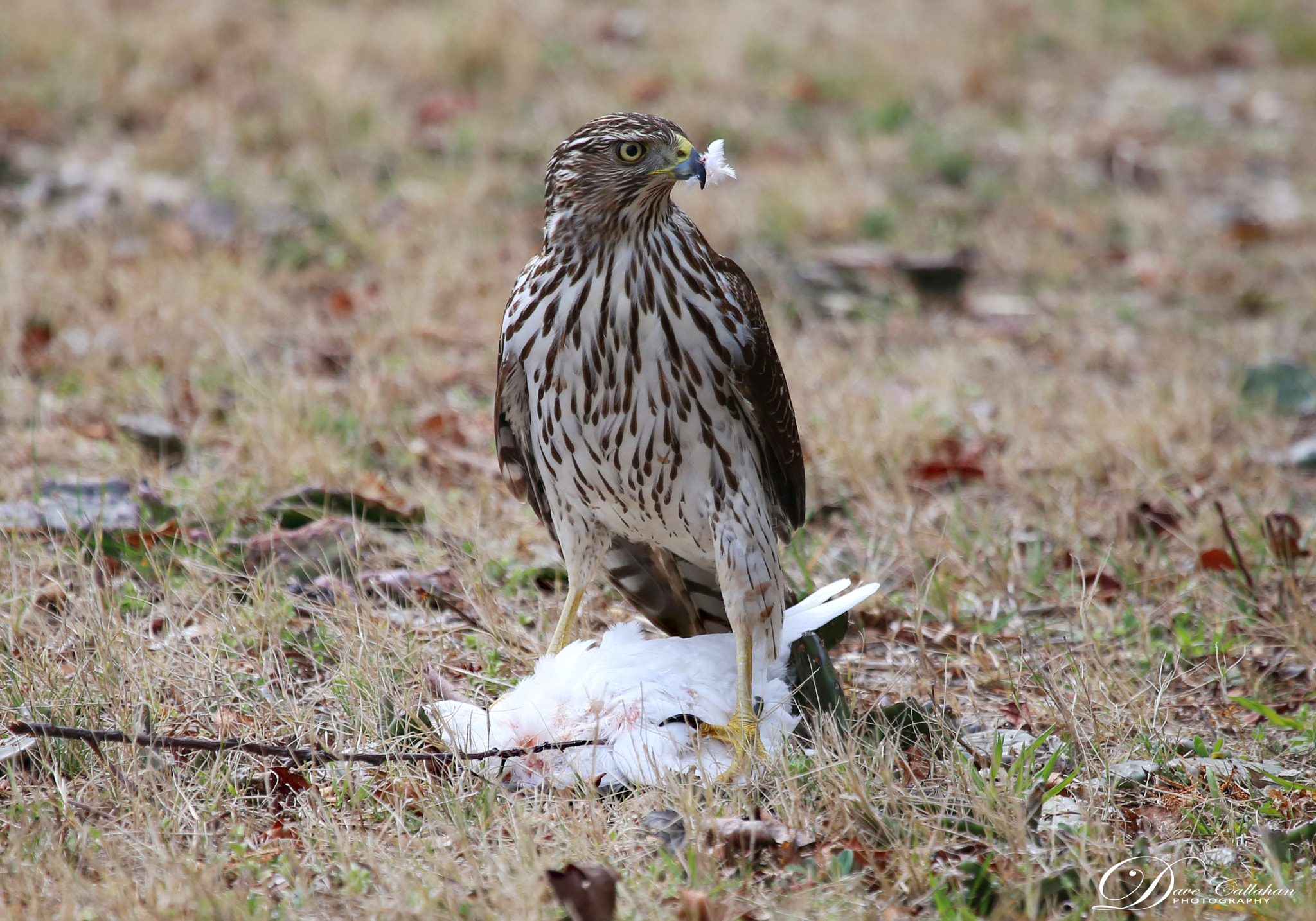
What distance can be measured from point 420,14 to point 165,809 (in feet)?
25.0

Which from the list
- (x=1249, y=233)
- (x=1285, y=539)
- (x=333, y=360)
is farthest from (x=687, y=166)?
(x=1249, y=233)

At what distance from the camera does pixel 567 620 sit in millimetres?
3549

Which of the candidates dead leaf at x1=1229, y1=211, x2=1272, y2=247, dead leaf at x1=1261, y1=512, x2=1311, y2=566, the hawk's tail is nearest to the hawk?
the hawk's tail

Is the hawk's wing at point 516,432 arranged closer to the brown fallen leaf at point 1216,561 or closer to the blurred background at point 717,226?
the blurred background at point 717,226

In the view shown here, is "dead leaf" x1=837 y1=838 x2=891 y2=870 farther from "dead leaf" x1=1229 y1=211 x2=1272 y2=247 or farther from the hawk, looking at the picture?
"dead leaf" x1=1229 y1=211 x2=1272 y2=247

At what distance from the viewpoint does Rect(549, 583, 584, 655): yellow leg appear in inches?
139

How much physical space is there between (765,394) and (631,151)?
0.67 m

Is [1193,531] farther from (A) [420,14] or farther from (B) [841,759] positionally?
(A) [420,14]

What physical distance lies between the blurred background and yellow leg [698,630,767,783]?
101 cm

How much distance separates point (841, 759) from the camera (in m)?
2.80

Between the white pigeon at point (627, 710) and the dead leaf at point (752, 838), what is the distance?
16cm

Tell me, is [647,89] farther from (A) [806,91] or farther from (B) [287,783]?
(B) [287,783]
